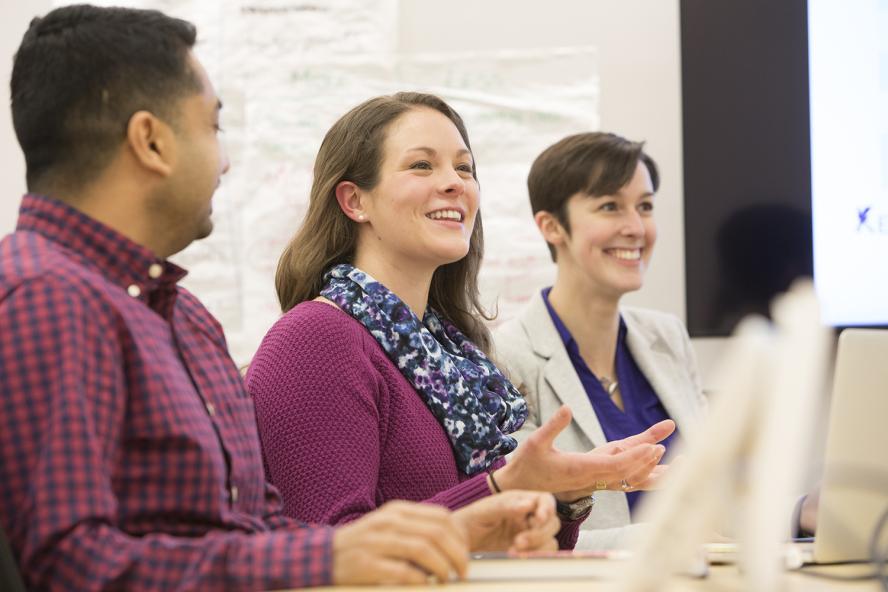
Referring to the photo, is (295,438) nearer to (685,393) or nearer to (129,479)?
(129,479)

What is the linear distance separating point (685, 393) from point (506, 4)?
3.62 feet

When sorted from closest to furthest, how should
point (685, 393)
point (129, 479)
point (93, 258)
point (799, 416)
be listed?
point (799, 416), point (129, 479), point (93, 258), point (685, 393)

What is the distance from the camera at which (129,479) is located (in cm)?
107

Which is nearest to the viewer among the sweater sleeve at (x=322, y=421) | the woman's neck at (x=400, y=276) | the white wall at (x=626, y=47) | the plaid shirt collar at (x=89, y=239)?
the plaid shirt collar at (x=89, y=239)

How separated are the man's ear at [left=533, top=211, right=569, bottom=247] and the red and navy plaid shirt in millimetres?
1531

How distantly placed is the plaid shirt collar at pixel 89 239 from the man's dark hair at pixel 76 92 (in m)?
0.05

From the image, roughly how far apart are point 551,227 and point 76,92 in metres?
1.60

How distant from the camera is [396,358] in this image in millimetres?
1798

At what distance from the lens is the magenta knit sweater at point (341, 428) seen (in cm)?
158

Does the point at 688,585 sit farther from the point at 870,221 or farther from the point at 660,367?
the point at 870,221

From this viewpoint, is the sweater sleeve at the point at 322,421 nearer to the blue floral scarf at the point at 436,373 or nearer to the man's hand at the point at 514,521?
the blue floral scarf at the point at 436,373

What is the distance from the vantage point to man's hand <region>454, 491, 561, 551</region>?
3.75 feet

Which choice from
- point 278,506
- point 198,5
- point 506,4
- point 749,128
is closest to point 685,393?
point 749,128

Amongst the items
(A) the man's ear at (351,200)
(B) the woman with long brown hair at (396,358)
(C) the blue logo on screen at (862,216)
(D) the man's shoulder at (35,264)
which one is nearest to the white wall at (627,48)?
(C) the blue logo on screen at (862,216)
